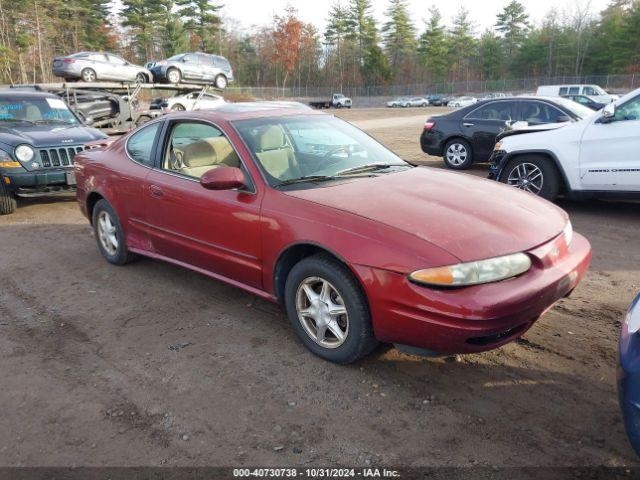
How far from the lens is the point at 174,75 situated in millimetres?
22469

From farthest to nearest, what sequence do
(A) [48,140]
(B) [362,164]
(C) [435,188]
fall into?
(A) [48,140] < (B) [362,164] < (C) [435,188]

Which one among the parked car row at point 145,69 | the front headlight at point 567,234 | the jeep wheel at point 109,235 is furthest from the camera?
the parked car row at point 145,69

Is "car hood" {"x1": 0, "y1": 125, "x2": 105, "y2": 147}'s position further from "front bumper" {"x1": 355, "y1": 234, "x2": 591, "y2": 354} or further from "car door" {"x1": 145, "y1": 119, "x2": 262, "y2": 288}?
"front bumper" {"x1": 355, "y1": 234, "x2": 591, "y2": 354}

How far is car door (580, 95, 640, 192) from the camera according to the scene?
6.12 m

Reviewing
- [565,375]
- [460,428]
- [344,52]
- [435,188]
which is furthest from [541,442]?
[344,52]

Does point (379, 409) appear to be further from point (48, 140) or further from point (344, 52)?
point (344, 52)

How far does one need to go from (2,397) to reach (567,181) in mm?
6551

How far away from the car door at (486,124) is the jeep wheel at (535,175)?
3.10 metres

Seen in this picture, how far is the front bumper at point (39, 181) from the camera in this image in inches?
299

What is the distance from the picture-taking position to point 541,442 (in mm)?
2525

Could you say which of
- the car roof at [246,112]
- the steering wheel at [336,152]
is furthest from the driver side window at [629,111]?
the steering wheel at [336,152]

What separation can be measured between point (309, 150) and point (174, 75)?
20490 mm

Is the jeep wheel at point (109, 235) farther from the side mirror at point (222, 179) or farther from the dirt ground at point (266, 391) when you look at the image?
the side mirror at point (222, 179)

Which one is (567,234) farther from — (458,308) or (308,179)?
(308,179)
